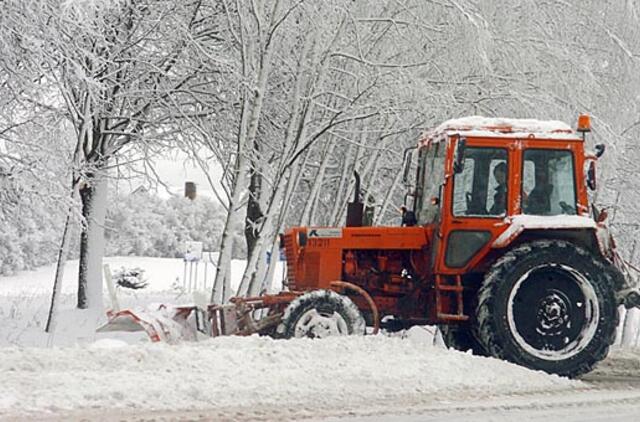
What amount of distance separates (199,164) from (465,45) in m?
4.94

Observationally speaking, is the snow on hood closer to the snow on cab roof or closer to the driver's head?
the driver's head

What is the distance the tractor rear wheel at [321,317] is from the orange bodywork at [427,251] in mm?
846

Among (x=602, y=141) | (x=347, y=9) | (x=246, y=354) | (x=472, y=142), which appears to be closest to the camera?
(x=246, y=354)

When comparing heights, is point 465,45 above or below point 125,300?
above

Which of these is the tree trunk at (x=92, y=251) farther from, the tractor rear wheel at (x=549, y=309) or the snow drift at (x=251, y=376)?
the tractor rear wheel at (x=549, y=309)

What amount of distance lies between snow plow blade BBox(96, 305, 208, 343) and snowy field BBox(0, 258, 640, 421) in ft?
0.70

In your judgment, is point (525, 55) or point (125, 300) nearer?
point (525, 55)

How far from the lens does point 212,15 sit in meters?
15.0

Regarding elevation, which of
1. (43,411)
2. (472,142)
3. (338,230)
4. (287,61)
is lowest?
(43,411)

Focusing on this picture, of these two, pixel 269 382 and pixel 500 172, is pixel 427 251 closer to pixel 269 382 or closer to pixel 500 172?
pixel 500 172

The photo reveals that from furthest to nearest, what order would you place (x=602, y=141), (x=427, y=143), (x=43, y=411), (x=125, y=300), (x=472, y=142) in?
(x=125, y=300) < (x=602, y=141) < (x=427, y=143) < (x=472, y=142) < (x=43, y=411)

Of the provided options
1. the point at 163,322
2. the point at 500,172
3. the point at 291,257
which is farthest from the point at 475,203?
the point at 163,322

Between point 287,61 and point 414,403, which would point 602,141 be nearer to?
point 287,61

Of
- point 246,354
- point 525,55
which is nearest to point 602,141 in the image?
point 525,55
